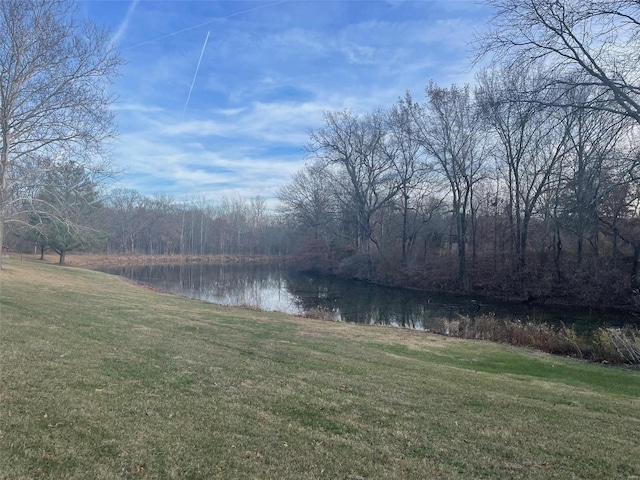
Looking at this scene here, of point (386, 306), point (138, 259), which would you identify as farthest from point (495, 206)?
point (138, 259)

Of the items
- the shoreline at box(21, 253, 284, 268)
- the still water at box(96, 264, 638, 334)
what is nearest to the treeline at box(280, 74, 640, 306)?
the still water at box(96, 264, 638, 334)

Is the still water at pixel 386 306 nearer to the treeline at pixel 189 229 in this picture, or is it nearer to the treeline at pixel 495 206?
the treeline at pixel 495 206

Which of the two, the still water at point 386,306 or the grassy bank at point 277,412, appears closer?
the grassy bank at point 277,412

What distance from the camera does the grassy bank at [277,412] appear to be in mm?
3414

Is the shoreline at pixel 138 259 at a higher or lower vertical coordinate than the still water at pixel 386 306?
higher

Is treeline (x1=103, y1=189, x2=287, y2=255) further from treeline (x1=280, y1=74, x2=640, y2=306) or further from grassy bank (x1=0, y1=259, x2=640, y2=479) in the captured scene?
grassy bank (x1=0, y1=259, x2=640, y2=479)

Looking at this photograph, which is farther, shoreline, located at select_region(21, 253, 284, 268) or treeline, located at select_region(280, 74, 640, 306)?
shoreline, located at select_region(21, 253, 284, 268)

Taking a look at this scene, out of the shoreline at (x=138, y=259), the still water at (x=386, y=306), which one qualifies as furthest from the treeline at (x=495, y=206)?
the shoreline at (x=138, y=259)

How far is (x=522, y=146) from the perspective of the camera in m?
27.8

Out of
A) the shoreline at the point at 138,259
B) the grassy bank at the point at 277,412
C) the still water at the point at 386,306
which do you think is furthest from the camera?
the shoreline at the point at 138,259

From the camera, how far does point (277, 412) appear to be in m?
4.59

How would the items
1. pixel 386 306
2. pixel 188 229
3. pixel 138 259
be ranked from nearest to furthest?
pixel 386 306 → pixel 138 259 → pixel 188 229

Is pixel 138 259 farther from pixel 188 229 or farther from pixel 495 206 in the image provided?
pixel 495 206

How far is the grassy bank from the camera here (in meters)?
3.41
